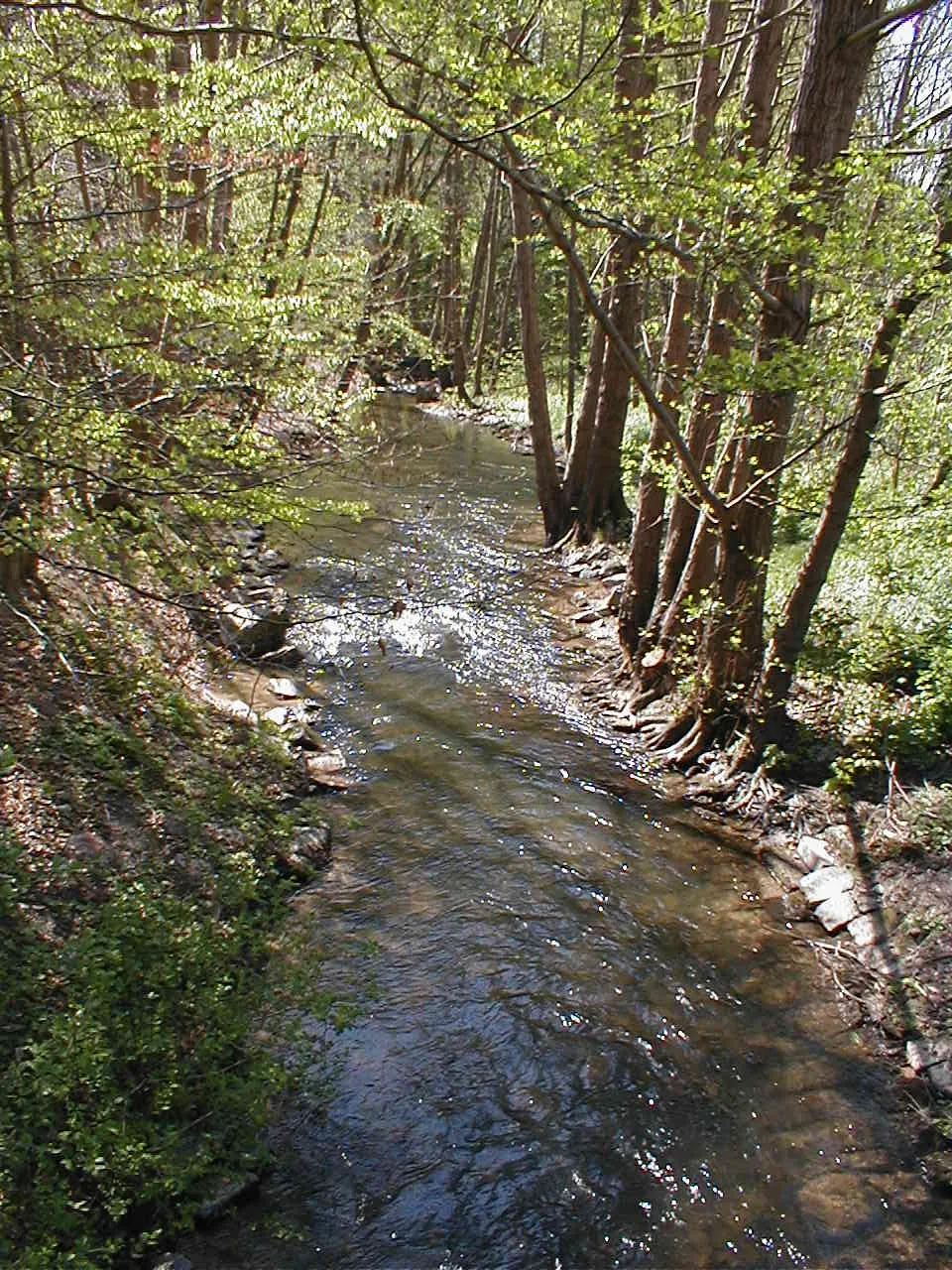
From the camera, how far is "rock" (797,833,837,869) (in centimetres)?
677

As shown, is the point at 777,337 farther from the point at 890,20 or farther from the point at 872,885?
the point at 872,885

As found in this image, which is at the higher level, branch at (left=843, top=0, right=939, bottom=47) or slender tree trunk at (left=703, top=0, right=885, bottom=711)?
branch at (left=843, top=0, right=939, bottom=47)

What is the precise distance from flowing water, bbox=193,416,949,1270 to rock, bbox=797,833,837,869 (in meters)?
0.42

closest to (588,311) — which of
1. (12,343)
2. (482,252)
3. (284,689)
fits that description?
(12,343)

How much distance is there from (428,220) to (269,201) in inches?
131

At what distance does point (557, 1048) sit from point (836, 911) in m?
2.50

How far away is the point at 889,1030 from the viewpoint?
5477 millimetres

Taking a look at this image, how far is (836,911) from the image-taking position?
639cm

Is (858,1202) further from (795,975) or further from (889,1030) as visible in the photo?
(795,975)

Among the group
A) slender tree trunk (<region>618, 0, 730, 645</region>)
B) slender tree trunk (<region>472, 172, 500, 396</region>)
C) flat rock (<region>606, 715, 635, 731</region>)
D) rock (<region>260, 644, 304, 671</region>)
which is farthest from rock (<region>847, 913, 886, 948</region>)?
slender tree trunk (<region>472, 172, 500, 396</region>)

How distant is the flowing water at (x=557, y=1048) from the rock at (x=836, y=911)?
0.27 metres

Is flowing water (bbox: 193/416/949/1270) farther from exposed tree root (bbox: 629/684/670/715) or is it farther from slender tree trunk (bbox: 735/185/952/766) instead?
slender tree trunk (bbox: 735/185/952/766)

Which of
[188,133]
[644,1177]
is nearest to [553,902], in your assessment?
[644,1177]

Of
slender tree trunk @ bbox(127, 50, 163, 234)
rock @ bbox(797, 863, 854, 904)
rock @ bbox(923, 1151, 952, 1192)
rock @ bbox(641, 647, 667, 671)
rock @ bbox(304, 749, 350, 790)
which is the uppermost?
slender tree trunk @ bbox(127, 50, 163, 234)
